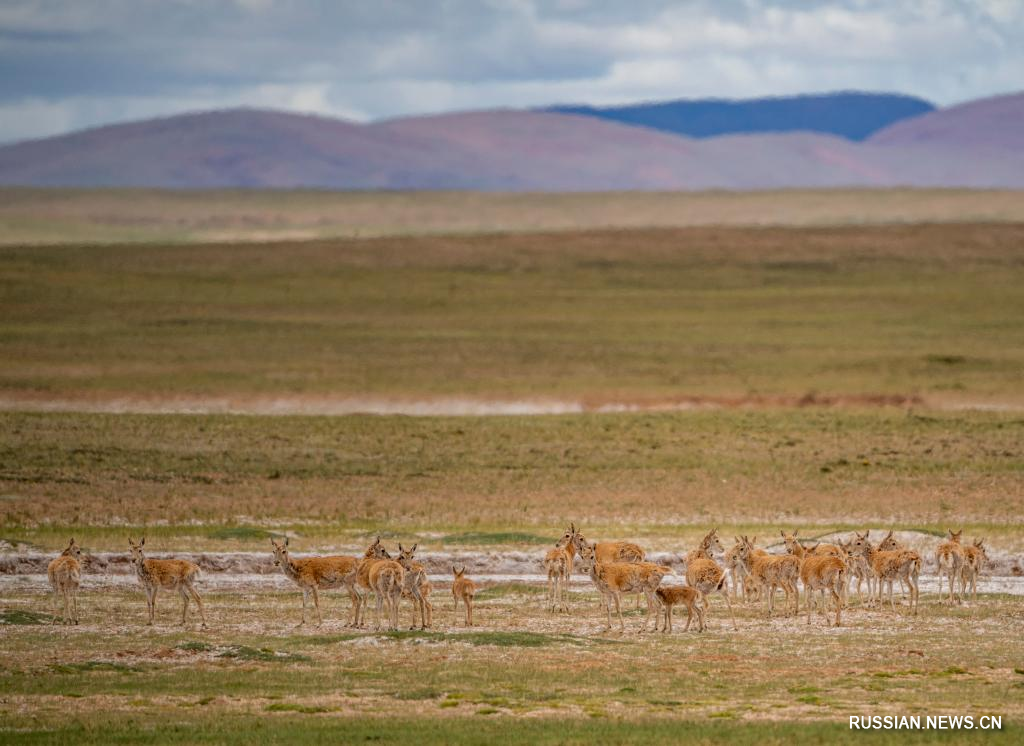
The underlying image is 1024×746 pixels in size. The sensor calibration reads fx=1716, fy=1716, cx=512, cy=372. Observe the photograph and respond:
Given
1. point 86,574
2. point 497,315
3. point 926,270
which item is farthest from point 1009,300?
point 86,574

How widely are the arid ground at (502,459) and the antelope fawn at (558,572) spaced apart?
13.3 inches

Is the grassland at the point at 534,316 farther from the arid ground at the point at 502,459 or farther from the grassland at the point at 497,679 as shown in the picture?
the grassland at the point at 497,679

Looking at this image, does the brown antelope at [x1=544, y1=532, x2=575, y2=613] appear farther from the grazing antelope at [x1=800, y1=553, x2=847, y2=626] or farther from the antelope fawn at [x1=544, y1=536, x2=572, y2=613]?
the grazing antelope at [x1=800, y1=553, x2=847, y2=626]

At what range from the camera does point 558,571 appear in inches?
972

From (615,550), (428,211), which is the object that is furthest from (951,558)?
(428,211)

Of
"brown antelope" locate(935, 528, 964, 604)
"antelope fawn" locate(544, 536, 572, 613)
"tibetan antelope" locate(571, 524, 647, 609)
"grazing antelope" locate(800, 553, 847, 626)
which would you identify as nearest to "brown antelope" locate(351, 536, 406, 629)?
"antelope fawn" locate(544, 536, 572, 613)

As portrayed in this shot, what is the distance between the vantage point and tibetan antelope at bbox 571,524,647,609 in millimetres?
25766

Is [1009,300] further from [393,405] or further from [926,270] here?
[393,405]

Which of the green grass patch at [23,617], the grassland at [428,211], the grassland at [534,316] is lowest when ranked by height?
the green grass patch at [23,617]

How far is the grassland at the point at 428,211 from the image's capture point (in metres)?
131

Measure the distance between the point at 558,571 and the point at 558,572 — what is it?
1 centimetres

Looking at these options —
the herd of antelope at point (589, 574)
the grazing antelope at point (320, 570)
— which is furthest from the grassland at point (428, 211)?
the grazing antelope at point (320, 570)

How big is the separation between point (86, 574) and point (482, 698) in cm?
1242

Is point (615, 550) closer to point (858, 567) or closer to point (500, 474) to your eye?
point (858, 567)
